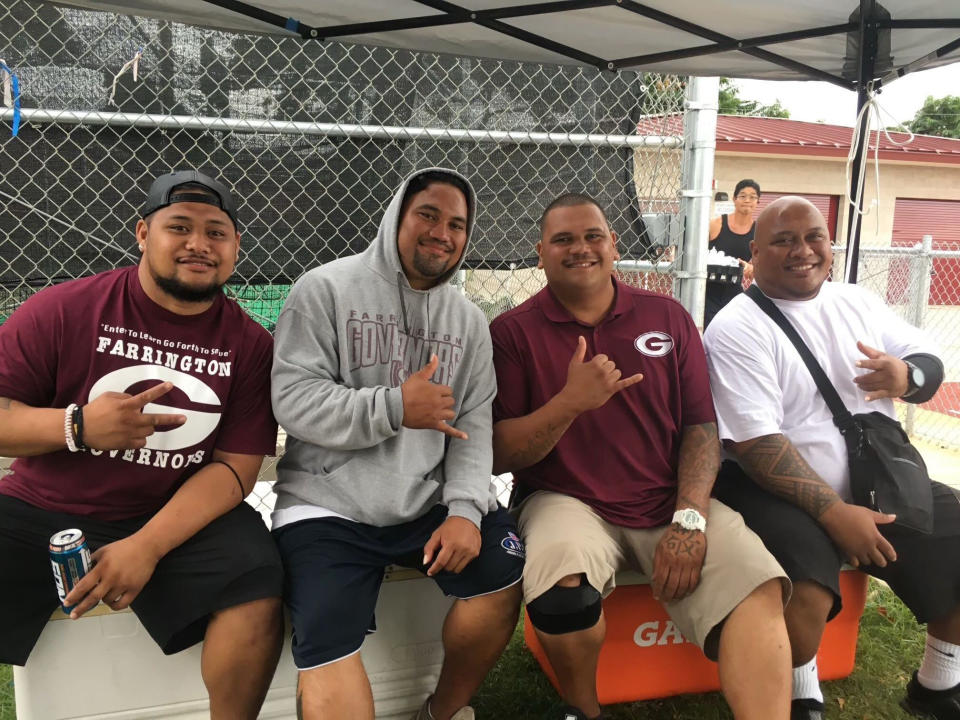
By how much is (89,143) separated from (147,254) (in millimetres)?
1606

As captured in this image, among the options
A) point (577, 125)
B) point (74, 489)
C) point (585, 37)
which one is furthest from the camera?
point (577, 125)

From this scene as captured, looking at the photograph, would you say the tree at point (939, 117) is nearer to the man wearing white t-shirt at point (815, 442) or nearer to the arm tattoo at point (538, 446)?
the man wearing white t-shirt at point (815, 442)

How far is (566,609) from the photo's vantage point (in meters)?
2.21

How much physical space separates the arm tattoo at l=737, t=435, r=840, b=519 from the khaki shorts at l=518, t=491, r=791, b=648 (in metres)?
0.20

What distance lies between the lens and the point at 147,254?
7.34 feet

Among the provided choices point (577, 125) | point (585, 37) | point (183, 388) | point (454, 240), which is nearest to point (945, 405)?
point (577, 125)

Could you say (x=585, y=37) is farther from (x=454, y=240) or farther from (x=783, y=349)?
(x=783, y=349)

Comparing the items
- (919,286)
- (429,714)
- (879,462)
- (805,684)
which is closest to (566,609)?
(429,714)

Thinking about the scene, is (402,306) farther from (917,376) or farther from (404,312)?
(917,376)

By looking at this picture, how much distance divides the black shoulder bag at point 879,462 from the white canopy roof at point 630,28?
1272 mm

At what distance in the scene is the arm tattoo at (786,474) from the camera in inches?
99.7

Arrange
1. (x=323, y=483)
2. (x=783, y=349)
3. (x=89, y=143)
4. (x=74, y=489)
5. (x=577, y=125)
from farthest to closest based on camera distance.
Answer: (x=577, y=125), (x=89, y=143), (x=783, y=349), (x=323, y=483), (x=74, y=489)

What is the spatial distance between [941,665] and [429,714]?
1.87 meters

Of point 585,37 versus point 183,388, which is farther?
point 585,37
